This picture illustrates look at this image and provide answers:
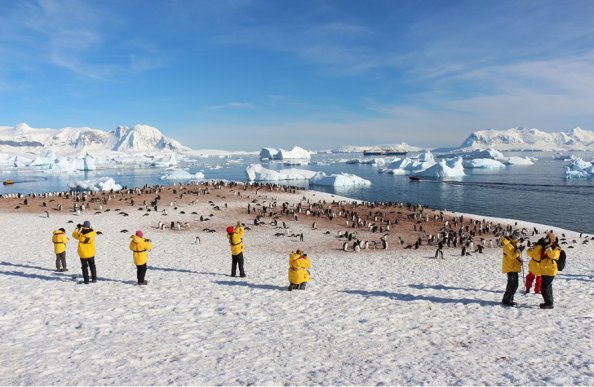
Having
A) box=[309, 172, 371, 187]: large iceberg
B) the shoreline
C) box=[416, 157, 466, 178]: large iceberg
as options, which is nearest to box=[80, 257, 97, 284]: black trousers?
the shoreline

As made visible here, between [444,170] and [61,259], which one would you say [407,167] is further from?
[61,259]

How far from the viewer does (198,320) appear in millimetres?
9234

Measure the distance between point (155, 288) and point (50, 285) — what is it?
3.03 meters

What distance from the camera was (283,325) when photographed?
898 cm

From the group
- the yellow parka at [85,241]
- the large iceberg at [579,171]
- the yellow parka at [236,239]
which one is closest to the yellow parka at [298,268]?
the yellow parka at [236,239]

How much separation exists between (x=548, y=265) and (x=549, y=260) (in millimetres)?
125

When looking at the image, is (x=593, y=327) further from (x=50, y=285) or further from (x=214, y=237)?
(x=214, y=237)

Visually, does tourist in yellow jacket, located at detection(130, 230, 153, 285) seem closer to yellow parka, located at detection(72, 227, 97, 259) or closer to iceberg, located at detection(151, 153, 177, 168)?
yellow parka, located at detection(72, 227, 97, 259)

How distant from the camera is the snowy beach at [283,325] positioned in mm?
6621

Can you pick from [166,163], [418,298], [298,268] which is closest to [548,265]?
[418,298]

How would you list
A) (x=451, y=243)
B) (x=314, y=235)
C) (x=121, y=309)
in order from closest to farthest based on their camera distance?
1. (x=121, y=309)
2. (x=451, y=243)
3. (x=314, y=235)

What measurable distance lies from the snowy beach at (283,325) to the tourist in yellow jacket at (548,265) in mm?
412

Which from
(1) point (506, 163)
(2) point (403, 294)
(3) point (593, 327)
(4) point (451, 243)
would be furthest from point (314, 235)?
(1) point (506, 163)

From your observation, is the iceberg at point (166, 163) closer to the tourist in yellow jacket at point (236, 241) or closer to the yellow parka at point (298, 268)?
the tourist in yellow jacket at point (236, 241)
